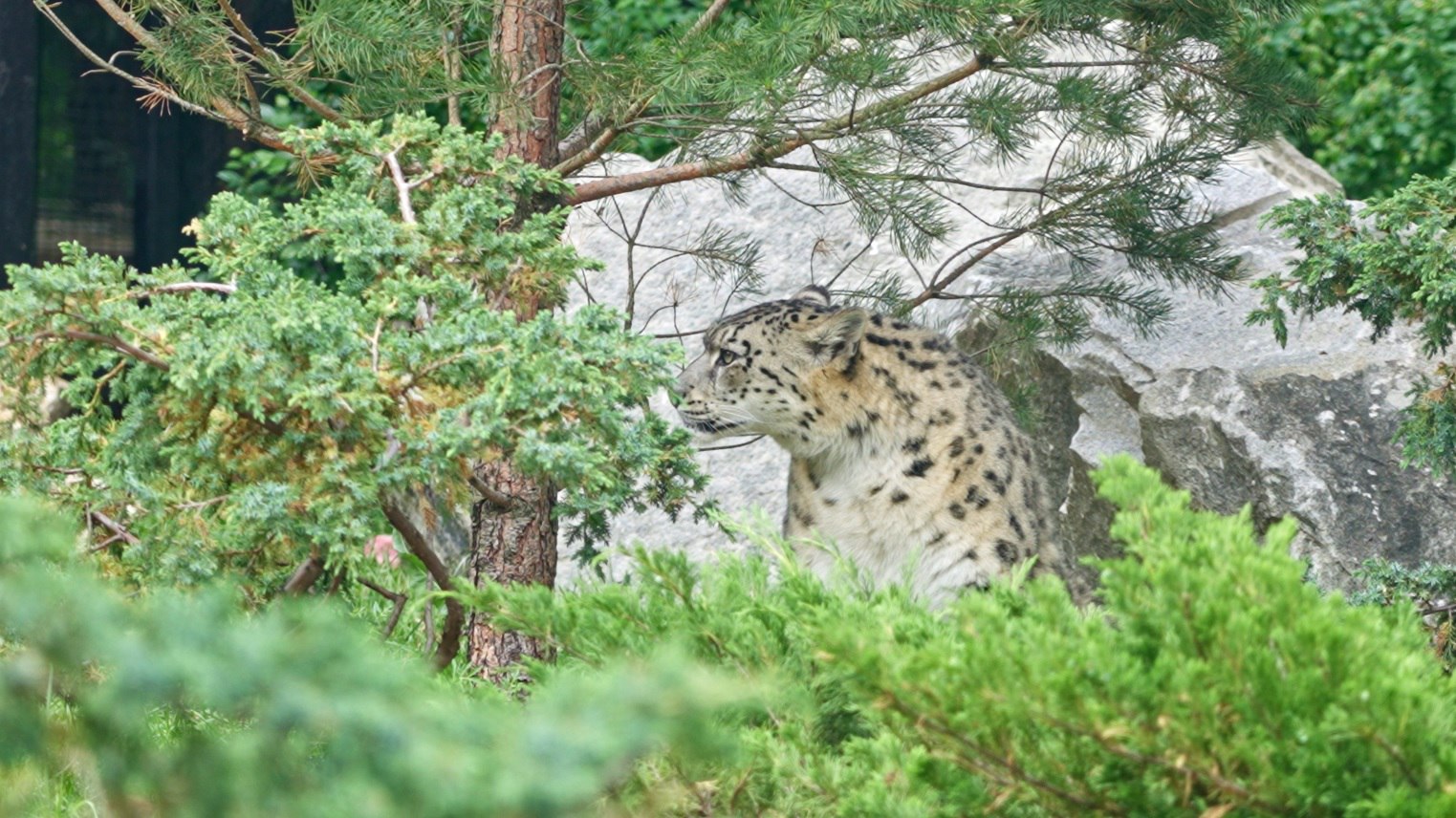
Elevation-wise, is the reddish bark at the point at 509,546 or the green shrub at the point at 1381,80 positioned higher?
the green shrub at the point at 1381,80

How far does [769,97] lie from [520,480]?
49.7 inches

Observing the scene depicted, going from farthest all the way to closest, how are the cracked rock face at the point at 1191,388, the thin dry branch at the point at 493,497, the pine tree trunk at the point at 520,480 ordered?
the cracked rock face at the point at 1191,388 → the pine tree trunk at the point at 520,480 → the thin dry branch at the point at 493,497

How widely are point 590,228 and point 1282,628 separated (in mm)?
5905

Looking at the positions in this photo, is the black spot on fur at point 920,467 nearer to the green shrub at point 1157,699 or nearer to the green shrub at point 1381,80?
the green shrub at point 1157,699

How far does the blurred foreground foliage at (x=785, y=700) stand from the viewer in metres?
1.58

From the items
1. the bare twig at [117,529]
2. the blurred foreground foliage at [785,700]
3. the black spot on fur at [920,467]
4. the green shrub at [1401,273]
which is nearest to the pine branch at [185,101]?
the bare twig at [117,529]

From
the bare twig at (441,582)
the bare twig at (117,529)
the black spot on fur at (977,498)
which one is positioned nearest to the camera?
the bare twig at (117,529)

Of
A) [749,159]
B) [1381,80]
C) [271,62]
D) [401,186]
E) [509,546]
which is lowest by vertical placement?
[509,546]

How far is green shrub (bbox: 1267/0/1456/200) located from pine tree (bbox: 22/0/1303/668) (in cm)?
363

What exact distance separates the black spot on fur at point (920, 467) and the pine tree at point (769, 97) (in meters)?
0.79

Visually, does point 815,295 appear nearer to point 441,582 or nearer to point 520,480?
point 520,480

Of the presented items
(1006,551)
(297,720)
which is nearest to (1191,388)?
(1006,551)

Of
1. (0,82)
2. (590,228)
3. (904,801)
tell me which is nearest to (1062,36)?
(590,228)

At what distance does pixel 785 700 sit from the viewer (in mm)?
2779
